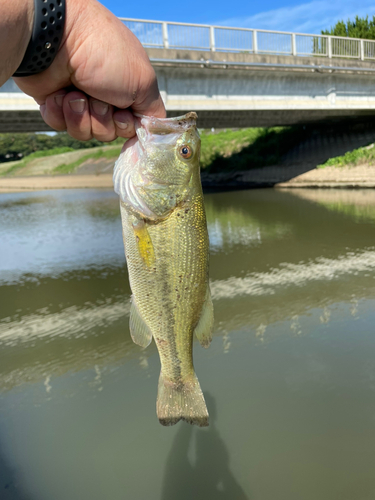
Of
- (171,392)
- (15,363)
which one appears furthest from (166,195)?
(15,363)

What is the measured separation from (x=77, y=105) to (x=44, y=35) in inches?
21.8

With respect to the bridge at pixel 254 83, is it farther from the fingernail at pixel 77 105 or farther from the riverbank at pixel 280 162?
the fingernail at pixel 77 105

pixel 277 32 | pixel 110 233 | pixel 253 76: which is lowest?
pixel 110 233

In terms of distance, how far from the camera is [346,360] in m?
5.93

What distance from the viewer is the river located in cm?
419

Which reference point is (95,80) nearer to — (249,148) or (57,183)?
(249,148)

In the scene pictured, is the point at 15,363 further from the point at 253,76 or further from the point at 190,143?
the point at 253,76

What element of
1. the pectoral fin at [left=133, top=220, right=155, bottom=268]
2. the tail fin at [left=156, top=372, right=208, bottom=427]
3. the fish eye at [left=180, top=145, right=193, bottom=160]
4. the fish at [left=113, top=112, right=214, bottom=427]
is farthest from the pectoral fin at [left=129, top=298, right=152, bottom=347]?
the fish eye at [left=180, top=145, right=193, bottom=160]

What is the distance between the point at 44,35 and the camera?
198cm

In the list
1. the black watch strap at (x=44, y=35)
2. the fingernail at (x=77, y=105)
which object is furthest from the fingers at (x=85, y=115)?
the black watch strap at (x=44, y=35)

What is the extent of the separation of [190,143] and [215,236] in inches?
481

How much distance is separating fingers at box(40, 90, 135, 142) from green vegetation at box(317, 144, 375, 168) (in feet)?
87.2

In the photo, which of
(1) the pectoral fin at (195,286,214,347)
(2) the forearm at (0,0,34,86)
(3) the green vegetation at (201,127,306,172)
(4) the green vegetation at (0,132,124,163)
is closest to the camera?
(2) the forearm at (0,0,34,86)

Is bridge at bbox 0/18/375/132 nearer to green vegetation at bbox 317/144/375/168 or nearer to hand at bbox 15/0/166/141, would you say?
green vegetation at bbox 317/144/375/168
